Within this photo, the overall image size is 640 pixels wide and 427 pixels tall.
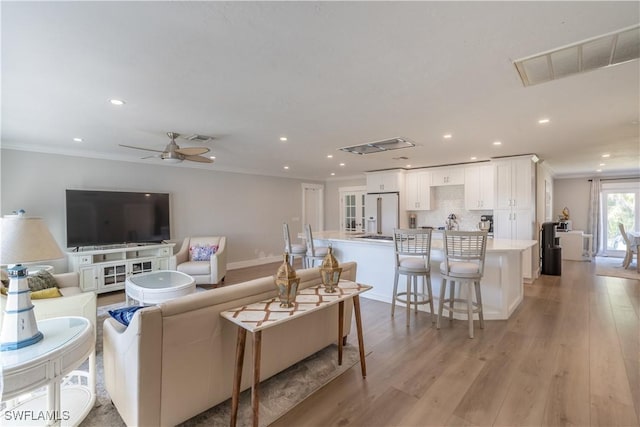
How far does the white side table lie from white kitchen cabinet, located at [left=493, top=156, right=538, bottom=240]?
6.17 metres

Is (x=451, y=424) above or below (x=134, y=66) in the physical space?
below

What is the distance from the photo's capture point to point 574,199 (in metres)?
8.62

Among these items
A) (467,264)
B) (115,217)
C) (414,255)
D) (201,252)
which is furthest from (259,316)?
(115,217)

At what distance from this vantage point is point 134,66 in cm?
199

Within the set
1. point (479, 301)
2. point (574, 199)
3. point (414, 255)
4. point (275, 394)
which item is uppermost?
point (574, 199)

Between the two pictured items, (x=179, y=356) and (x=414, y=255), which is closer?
(x=179, y=356)

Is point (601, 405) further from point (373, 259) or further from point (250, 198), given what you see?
point (250, 198)

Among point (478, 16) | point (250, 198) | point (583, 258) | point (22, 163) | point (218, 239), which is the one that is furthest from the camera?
point (583, 258)

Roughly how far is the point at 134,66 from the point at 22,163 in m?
4.01

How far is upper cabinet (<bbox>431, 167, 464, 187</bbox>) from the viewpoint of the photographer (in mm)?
6140

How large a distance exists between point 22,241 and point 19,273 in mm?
189

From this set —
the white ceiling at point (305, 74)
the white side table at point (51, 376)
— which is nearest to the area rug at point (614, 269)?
the white ceiling at point (305, 74)

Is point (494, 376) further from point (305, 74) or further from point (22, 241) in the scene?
point (22, 241)

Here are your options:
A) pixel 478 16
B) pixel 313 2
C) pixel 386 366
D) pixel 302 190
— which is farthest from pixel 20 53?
pixel 302 190
